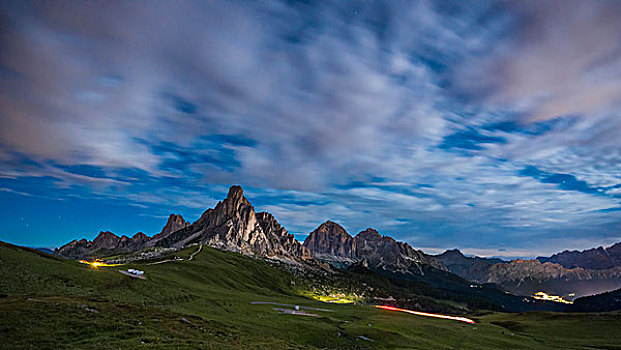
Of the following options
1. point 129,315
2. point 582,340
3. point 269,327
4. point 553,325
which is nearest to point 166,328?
point 129,315

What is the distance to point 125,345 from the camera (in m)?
31.5

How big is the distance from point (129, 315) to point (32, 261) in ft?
160

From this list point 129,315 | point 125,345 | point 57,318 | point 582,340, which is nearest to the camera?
point 125,345

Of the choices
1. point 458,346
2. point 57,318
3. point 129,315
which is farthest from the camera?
point 458,346

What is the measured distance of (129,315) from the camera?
41.8 meters

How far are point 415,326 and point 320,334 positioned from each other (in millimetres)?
30981

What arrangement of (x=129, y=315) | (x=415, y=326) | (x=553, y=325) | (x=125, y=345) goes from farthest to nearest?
(x=553, y=325), (x=415, y=326), (x=129, y=315), (x=125, y=345)

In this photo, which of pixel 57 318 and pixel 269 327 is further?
pixel 269 327

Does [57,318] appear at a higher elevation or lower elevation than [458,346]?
higher

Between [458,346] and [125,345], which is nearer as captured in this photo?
[125,345]

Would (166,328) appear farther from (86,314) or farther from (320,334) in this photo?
(320,334)

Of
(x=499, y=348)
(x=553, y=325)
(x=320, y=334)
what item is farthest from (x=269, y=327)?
(x=553, y=325)

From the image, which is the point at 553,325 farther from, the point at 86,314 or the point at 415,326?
the point at 86,314

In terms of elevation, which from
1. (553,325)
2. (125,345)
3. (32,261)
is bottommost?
(553,325)
